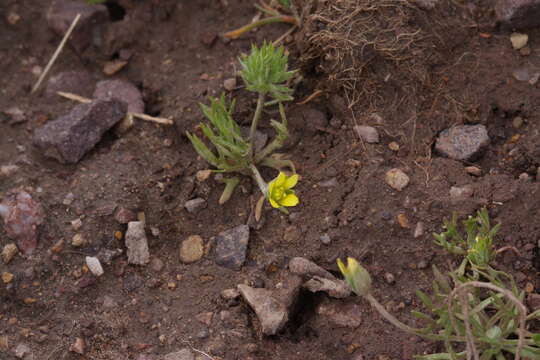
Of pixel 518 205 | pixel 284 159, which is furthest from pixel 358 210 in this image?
pixel 518 205

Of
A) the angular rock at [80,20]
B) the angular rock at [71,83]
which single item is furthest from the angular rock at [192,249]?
the angular rock at [80,20]

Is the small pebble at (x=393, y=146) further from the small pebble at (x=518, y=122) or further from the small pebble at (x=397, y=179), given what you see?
the small pebble at (x=518, y=122)

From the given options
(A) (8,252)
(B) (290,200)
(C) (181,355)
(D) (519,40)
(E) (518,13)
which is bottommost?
(C) (181,355)

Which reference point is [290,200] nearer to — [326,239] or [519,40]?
[326,239]

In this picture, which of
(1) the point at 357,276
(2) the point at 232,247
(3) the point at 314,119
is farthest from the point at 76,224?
(1) the point at 357,276

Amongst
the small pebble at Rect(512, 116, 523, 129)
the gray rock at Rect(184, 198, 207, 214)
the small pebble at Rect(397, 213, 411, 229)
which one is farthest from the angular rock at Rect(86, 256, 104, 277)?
the small pebble at Rect(512, 116, 523, 129)

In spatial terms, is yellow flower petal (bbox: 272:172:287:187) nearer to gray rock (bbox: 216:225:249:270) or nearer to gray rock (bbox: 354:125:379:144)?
gray rock (bbox: 216:225:249:270)
